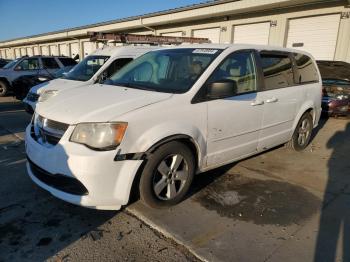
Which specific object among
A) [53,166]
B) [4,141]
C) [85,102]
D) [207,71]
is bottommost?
[4,141]

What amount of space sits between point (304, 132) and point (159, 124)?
3.52m

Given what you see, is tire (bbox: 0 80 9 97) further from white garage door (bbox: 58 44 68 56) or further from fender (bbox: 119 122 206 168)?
white garage door (bbox: 58 44 68 56)

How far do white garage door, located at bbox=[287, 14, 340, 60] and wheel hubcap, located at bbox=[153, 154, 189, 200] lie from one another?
37.1ft

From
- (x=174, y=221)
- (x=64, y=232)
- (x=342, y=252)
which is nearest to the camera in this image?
(x=342, y=252)

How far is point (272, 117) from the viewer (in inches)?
170

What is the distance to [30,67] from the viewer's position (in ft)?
40.1

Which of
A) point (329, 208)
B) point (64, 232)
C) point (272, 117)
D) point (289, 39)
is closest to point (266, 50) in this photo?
point (272, 117)

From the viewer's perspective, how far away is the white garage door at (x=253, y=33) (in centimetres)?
1418

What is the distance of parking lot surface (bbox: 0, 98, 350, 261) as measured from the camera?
8.59 feet

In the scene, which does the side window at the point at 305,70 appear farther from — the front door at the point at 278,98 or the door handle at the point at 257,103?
the door handle at the point at 257,103

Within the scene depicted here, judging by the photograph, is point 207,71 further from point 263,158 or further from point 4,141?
point 4,141

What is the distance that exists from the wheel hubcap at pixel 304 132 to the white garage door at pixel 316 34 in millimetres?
8271

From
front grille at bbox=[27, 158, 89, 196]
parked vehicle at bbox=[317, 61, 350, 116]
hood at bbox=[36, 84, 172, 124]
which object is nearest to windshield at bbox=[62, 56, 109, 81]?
hood at bbox=[36, 84, 172, 124]

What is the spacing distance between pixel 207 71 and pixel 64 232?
2.25 metres
